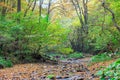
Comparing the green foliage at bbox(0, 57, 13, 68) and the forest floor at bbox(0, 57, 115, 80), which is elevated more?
the forest floor at bbox(0, 57, 115, 80)

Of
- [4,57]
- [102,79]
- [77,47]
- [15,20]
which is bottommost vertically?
[77,47]

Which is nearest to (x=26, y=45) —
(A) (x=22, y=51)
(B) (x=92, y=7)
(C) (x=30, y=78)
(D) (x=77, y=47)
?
(A) (x=22, y=51)

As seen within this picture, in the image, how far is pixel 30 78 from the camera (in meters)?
8.94

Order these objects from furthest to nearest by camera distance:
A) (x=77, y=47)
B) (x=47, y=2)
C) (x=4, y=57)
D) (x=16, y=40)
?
(x=47, y=2) → (x=77, y=47) → (x=16, y=40) → (x=4, y=57)

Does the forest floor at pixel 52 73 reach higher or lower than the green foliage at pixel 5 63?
higher

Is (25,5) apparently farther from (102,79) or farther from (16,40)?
(102,79)

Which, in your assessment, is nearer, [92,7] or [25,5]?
[25,5]

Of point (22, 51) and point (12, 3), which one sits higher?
point (12, 3)

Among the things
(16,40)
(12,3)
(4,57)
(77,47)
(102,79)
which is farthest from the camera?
(77,47)

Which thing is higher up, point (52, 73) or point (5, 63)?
point (52, 73)

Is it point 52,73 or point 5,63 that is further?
point 5,63

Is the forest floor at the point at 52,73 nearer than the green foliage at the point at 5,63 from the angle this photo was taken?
Yes

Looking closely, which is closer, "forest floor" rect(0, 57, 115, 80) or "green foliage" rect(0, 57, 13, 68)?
"forest floor" rect(0, 57, 115, 80)

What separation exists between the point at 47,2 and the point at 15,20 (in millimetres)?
18441
